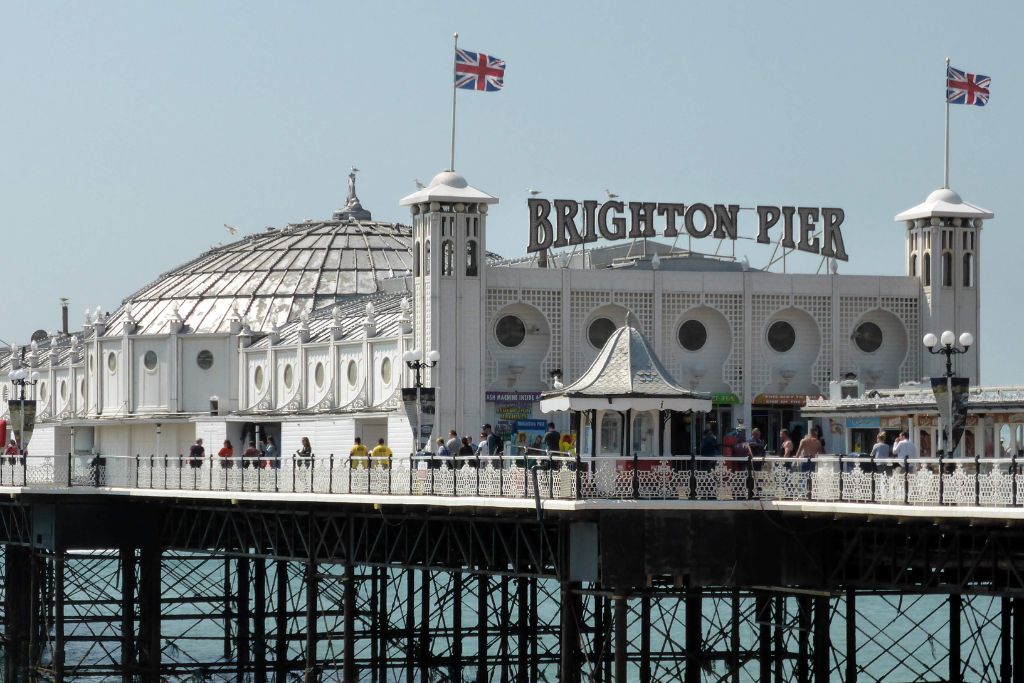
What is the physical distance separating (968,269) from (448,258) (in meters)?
18.1

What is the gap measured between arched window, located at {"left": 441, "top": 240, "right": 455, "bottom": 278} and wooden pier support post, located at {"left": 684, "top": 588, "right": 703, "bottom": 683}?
28.8 meters

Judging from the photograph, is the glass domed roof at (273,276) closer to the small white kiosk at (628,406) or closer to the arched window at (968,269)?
the arched window at (968,269)

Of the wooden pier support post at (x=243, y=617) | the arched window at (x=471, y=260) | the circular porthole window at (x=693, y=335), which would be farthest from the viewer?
the circular porthole window at (x=693, y=335)

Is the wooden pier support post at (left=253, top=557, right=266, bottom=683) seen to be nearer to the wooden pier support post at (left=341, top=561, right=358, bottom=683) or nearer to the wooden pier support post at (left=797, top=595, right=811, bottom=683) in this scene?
the wooden pier support post at (left=341, top=561, right=358, bottom=683)

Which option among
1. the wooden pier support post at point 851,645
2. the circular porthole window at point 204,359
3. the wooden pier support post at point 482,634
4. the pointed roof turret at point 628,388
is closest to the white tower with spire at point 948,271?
the wooden pier support post at point 482,634

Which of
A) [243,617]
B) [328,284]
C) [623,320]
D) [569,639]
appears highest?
[328,284]

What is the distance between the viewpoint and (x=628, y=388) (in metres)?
42.6

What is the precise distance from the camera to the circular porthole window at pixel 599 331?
72438mm

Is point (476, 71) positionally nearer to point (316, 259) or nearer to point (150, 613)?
point (150, 613)

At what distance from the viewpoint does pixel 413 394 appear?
52594 mm

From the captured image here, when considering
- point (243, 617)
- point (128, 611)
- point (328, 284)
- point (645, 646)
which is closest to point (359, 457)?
point (645, 646)

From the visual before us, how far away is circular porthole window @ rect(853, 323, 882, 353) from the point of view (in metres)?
75.2

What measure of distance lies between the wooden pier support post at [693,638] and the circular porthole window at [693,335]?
31.9 metres

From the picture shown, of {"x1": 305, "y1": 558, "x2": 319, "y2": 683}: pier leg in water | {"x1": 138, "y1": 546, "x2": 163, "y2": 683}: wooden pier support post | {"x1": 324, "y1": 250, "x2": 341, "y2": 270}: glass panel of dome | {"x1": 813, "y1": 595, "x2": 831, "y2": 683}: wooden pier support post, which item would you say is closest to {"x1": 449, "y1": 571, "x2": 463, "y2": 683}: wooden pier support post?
{"x1": 138, "y1": 546, "x2": 163, "y2": 683}: wooden pier support post
